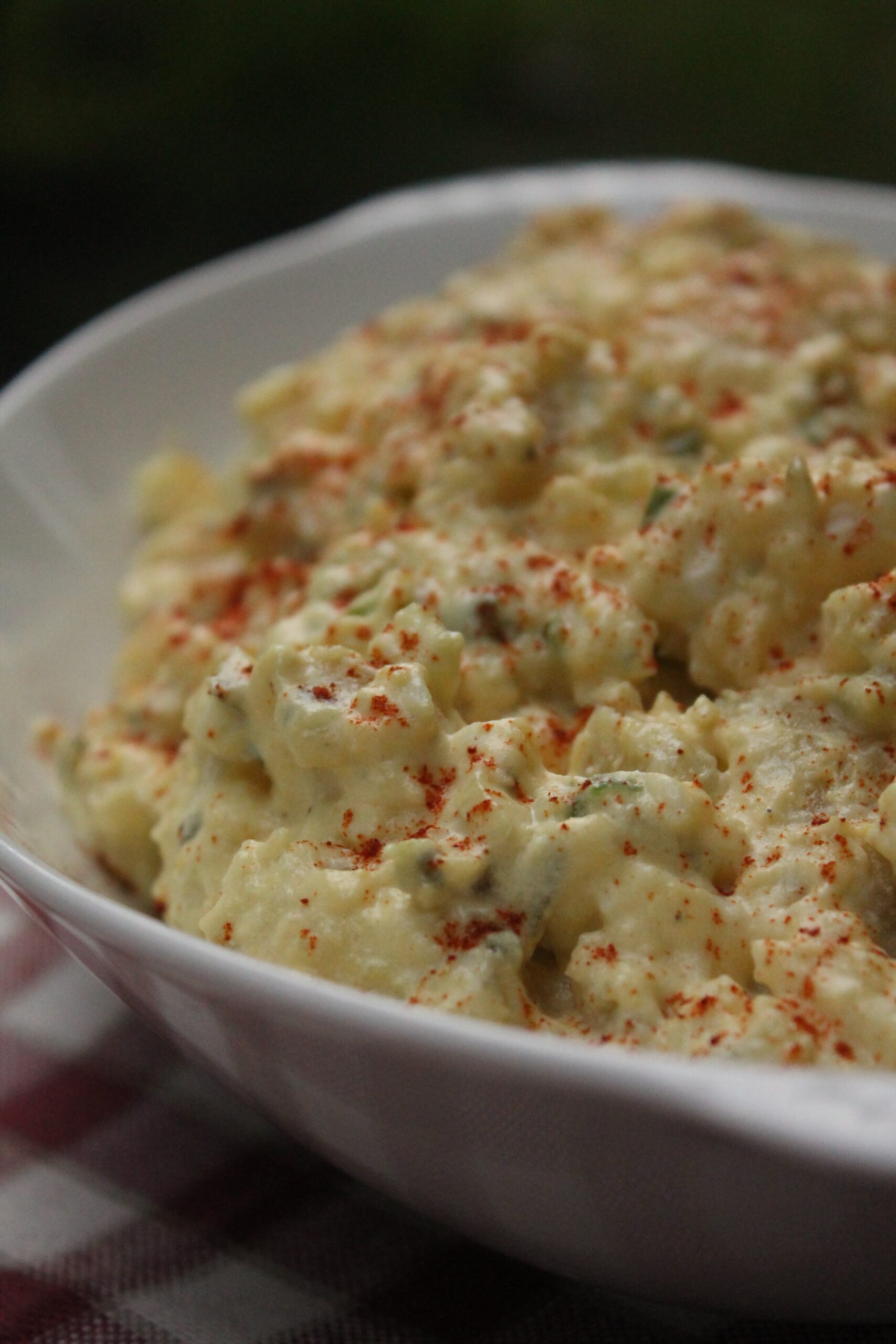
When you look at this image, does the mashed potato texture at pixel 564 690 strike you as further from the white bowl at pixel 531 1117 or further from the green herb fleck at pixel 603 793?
the white bowl at pixel 531 1117

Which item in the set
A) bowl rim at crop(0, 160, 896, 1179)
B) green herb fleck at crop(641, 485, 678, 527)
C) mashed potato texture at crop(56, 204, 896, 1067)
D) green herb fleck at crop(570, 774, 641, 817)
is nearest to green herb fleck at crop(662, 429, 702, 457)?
mashed potato texture at crop(56, 204, 896, 1067)

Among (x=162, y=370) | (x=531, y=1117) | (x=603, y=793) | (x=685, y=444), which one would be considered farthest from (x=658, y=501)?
(x=162, y=370)

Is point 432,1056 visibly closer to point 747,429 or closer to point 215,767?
point 215,767

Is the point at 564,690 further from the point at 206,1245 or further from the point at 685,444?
the point at 206,1245

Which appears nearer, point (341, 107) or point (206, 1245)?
point (206, 1245)

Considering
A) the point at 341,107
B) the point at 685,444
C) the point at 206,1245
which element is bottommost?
the point at 206,1245

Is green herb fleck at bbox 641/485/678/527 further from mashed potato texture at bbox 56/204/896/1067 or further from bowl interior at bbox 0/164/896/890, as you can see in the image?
bowl interior at bbox 0/164/896/890

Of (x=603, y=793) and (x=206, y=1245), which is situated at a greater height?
(x=603, y=793)
